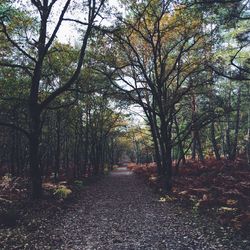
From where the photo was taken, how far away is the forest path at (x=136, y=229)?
8.50 metres

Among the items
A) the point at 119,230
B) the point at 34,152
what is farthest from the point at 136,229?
the point at 34,152

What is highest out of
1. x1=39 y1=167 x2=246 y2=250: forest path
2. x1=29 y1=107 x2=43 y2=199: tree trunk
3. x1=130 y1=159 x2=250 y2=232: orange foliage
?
x1=29 y1=107 x2=43 y2=199: tree trunk

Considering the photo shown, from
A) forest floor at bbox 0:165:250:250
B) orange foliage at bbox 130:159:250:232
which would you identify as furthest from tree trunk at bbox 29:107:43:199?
orange foliage at bbox 130:159:250:232

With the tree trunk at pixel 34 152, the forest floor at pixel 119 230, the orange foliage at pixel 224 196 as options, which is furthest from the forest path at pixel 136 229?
the tree trunk at pixel 34 152

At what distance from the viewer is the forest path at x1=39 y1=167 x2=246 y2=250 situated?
27.9ft

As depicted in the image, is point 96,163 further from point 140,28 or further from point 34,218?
point 34,218

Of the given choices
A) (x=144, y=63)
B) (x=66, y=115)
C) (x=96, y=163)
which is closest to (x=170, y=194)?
(x=144, y=63)

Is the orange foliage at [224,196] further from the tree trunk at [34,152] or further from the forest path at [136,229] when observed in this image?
the tree trunk at [34,152]

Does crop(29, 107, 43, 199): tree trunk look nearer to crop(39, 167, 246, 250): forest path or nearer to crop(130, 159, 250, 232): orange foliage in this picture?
crop(39, 167, 246, 250): forest path

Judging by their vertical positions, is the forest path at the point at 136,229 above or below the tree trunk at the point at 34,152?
below

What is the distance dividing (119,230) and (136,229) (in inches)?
21.3

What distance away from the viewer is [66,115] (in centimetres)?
2619

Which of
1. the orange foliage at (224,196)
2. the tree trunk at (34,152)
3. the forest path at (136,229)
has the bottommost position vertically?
the forest path at (136,229)

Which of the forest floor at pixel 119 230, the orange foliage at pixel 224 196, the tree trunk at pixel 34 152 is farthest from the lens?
the tree trunk at pixel 34 152
